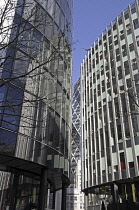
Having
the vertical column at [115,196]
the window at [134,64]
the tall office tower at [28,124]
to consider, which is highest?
the window at [134,64]

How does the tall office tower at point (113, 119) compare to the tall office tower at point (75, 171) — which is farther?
the tall office tower at point (75, 171)

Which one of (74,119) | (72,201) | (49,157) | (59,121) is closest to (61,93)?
(59,121)

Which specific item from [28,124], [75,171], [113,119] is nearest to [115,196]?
[113,119]

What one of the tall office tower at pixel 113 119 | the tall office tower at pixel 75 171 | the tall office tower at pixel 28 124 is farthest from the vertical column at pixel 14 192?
the tall office tower at pixel 75 171

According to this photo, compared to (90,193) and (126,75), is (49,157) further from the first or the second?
(90,193)

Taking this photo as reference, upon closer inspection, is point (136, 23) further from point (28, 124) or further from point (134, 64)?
point (28, 124)

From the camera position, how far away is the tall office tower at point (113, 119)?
78.6 feet

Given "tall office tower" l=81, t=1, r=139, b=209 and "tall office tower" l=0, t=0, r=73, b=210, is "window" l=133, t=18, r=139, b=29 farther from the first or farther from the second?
"tall office tower" l=0, t=0, r=73, b=210

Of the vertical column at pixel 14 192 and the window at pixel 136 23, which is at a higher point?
the window at pixel 136 23

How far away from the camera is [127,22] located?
32.4 meters

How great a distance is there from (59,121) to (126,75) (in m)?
18.6

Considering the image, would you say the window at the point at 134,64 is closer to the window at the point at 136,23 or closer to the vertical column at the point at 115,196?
the window at the point at 136,23

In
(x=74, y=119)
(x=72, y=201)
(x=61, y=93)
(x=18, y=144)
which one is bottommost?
(x=72, y=201)

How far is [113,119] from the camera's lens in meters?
27.8
